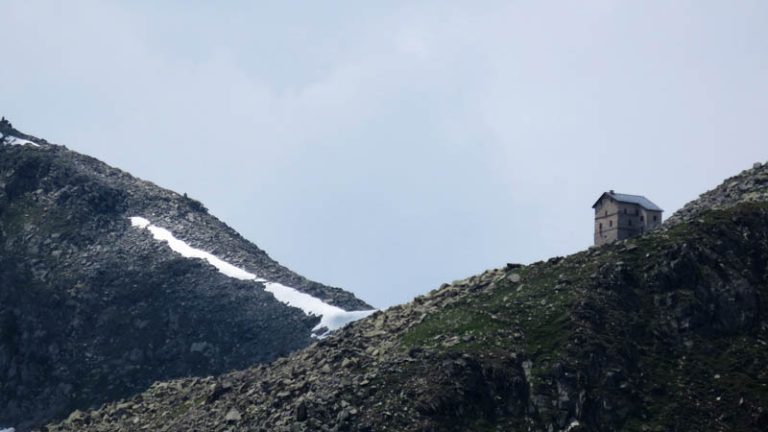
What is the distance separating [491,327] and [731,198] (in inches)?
1681

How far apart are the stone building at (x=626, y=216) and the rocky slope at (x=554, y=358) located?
14.1 meters

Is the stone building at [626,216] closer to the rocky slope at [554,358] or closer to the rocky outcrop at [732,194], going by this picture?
the rocky outcrop at [732,194]

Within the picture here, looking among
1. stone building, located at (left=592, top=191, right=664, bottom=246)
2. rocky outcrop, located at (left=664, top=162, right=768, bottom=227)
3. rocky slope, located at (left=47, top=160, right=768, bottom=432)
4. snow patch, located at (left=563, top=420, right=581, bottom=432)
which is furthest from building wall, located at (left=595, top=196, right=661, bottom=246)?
snow patch, located at (left=563, top=420, right=581, bottom=432)

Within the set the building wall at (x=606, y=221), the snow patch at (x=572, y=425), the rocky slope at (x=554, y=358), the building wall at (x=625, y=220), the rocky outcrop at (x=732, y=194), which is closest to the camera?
the snow patch at (x=572, y=425)

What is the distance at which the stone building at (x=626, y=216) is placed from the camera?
536ft

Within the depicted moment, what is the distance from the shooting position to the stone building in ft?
536

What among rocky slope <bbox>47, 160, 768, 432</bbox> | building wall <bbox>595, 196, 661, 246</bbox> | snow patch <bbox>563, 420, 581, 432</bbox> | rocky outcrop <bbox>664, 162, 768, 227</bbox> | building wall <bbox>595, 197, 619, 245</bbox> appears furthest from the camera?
building wall <bbox>595, 197, 619, 245</bbox>

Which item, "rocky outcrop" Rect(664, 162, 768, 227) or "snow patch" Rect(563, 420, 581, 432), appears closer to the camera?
"snow patch" Rect(563, 420, 581, 432)

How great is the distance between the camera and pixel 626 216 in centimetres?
16388

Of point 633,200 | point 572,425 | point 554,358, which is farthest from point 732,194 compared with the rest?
point 572,425

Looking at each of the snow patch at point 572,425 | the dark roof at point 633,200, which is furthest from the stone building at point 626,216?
the snow patch at point 572,425

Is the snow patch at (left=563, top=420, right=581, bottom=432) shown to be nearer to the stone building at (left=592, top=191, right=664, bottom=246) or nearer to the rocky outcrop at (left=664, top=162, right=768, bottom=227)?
the rocky outcrop at (left=664, top=162, right=768, bottom=227)

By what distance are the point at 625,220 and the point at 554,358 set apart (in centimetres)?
4154

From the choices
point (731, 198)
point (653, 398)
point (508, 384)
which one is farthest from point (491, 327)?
point (731, 198)
